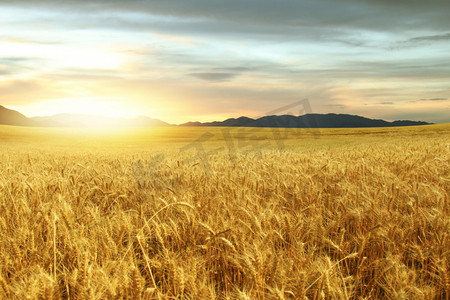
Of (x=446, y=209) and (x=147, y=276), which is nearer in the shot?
(x=147, y=276)

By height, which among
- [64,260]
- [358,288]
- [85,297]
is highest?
[85,297]

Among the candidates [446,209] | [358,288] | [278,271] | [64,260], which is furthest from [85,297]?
[446,209]

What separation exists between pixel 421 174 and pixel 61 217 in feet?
16.5

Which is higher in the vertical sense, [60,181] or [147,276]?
[60,181]

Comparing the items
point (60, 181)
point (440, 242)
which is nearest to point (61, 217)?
point (60, 181)

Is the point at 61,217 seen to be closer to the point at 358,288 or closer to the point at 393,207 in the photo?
Result: the point at 358,288

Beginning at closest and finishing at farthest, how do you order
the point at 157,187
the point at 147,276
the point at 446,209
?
the point at 147,276 < the point at 446,209 < the point at 157,187

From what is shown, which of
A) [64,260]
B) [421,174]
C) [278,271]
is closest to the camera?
[278,271]

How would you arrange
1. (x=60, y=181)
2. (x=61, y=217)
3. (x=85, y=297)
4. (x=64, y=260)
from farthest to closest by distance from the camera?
(x=60, y=181)
(x=61, y=217)
(x=64, y=260)
(x=85, y=297)

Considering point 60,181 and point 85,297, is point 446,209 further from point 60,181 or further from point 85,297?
point 60,181

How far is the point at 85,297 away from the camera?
4.25ft

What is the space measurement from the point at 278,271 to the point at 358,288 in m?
0.64

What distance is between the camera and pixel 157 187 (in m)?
4.12

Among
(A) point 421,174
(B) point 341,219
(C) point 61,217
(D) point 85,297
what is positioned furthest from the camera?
(A) point 421,174
